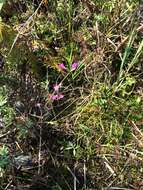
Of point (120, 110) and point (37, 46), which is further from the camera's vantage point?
point (37, 46)

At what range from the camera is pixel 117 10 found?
2881 mm

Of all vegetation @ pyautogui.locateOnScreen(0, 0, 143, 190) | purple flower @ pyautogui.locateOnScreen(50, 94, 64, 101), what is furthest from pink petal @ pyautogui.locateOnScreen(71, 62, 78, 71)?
purple flower @ pyautogui.locateOnScreen(50, 94, 64, 101)

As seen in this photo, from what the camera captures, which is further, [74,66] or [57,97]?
[74,66]

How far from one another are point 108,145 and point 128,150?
11 centimetres

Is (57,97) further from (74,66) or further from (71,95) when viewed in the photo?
(74,66)

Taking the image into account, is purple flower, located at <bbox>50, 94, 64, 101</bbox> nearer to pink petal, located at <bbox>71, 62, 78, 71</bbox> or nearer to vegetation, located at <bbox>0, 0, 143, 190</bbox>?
vegetation, located at <bbox>0, 0, 143, 190</bbox>

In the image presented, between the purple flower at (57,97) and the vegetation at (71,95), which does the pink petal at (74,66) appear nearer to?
the vegetation at (71,95)

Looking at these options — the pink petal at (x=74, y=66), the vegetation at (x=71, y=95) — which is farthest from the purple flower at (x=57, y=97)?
the pink petal at (x=74, y=66)

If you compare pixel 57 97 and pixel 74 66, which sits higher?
pixel 74 66

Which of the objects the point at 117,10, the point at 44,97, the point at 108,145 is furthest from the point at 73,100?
the point at 117,10

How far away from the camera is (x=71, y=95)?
270 cm

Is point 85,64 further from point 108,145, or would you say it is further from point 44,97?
point 108,145

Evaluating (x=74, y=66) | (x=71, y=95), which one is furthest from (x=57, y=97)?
(x=74, y=66)

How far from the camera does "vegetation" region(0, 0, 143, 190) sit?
244cm
